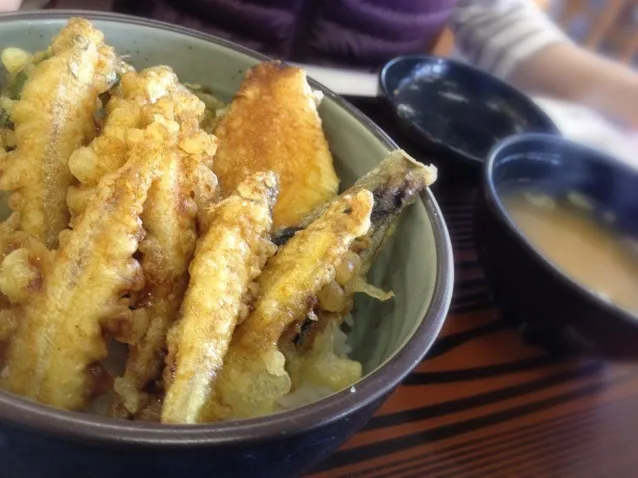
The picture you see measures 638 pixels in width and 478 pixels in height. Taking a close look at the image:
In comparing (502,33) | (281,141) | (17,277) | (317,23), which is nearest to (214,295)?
(17,277)

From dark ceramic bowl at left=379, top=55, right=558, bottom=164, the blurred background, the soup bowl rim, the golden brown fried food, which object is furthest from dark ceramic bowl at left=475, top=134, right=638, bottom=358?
the blurred background

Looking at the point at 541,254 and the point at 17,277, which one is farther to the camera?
the point at 541,254

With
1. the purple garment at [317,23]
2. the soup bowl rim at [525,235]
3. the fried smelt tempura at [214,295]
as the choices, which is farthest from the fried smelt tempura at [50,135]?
the purple garment at [317,23]

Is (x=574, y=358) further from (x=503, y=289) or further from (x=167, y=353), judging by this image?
(x=167, y=353)

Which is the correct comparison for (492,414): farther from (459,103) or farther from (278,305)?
(459,103)

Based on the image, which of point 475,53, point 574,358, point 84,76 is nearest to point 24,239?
point 84,76

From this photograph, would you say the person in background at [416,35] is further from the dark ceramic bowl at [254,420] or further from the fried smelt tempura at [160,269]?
the fried smelt tempura at [160,269]
